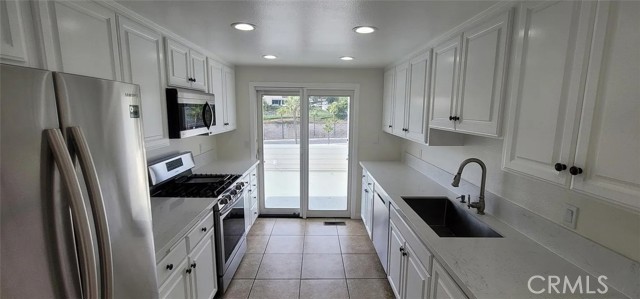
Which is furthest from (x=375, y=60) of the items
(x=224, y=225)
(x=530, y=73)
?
(x=224, y=225)

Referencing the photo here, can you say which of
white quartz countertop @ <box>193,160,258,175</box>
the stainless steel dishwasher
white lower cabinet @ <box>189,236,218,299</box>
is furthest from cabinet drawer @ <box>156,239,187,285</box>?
the stainless steel dishwasher

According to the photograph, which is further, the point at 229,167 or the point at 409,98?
the point at 229,167

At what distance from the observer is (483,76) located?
162cm

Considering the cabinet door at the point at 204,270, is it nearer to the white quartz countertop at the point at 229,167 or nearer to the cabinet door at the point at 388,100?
the white quartz countertop at the point at 229,167

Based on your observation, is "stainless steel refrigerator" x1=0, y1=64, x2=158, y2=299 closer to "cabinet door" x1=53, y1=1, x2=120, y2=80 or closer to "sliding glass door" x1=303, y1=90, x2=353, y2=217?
"cabinet door" x1=53, y1=1, x2=120, y2=80

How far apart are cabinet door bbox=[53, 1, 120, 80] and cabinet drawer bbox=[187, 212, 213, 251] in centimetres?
108

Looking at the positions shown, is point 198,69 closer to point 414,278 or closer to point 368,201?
point 368,201

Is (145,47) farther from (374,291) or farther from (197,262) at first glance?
(374,291)

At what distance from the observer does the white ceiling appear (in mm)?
1576

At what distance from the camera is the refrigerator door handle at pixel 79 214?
0.75 m

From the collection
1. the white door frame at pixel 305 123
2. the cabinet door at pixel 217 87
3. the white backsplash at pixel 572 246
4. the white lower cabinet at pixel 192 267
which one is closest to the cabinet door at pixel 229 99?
the cabinet door at pixel 217 87

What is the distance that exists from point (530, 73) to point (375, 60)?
85.5 inches

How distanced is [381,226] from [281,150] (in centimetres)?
203

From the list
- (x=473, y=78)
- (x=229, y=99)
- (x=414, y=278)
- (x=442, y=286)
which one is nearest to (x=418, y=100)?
(x=473, y=78)
